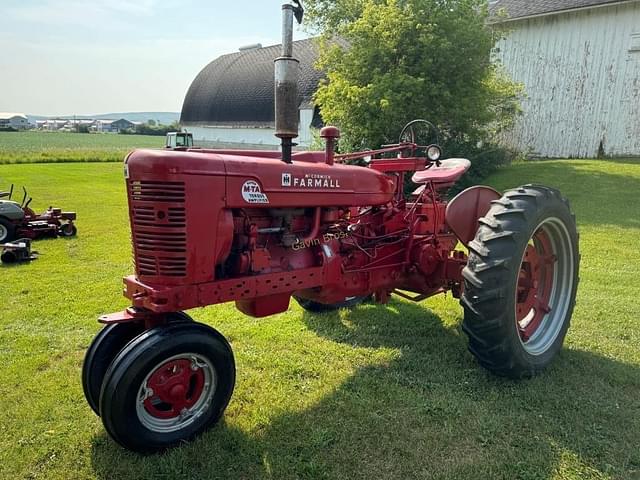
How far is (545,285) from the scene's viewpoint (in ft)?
13.4

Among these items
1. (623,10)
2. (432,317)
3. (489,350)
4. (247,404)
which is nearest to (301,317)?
(432,317)

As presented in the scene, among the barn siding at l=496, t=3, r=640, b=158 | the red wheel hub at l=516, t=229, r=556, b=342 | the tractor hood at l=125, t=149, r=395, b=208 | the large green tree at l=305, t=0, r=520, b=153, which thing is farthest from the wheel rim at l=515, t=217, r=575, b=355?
the barn siding at l=496, t=3, r=640, b=158

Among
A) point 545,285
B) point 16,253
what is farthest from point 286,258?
point 16,253

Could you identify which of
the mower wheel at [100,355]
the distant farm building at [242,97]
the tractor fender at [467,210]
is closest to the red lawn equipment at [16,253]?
the mower wheel at [100,355]

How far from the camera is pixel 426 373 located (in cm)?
366

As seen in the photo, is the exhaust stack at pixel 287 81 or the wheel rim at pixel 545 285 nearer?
the exhaust stack at pixel 287 81

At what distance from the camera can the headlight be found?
4.39m

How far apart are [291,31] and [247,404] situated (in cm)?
228

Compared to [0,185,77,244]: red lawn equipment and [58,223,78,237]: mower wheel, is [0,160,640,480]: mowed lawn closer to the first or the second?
[0,185,77,244]: red lawn equipment

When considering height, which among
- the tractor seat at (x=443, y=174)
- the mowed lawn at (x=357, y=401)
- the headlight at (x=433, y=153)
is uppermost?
the headlight at (x=433, y=153)

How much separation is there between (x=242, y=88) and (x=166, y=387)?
31.2m

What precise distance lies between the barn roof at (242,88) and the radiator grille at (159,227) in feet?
75.5

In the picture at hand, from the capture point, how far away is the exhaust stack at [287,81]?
282 cm

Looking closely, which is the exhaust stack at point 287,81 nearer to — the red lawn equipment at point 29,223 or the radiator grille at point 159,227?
the radiator grille at point 159,227
